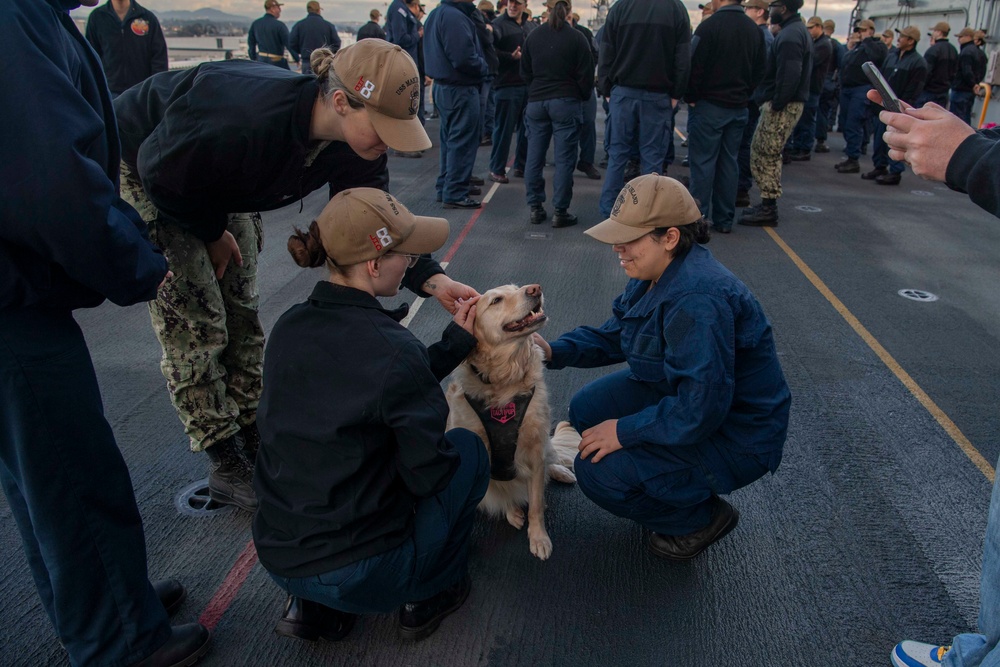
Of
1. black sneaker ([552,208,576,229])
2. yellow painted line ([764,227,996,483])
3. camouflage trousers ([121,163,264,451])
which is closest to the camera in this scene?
camouflage trousers ([121,163,264,451])

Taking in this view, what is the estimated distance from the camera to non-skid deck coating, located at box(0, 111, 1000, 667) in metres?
2.48

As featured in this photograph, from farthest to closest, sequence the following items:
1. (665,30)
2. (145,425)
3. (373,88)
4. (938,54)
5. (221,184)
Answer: (938,54), (665,30), (145,425), (221,184), (373,88)

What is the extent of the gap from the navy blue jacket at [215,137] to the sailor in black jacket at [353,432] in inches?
18.2

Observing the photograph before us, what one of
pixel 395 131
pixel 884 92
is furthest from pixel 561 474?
pixel 884 92

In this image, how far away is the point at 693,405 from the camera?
2.48 m

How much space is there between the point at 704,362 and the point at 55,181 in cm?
208

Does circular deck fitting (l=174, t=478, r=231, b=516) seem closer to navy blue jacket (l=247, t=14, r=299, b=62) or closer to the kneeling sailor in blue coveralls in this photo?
the kneeling sailor in blue coveralls

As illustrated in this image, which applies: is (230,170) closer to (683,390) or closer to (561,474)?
(683,390)

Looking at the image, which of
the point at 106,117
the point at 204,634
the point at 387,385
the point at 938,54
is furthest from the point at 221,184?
the point at 938,54

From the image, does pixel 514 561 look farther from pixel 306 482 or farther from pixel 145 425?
pixel 145 425

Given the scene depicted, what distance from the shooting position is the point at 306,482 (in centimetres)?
213

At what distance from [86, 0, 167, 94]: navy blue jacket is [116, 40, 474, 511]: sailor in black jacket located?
6486 mm

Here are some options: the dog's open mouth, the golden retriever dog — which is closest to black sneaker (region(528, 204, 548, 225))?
the golden retriever dog

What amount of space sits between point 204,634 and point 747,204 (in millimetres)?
8404
